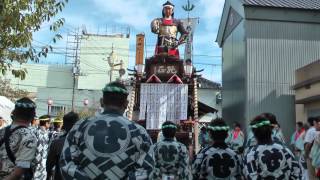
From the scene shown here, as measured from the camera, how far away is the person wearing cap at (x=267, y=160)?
4863 millimetres

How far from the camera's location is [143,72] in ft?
53.2

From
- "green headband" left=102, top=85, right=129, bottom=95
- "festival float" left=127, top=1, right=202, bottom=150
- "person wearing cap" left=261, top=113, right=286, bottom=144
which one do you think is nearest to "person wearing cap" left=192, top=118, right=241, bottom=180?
"person wearing cap" left=261, top=113, right=286, bottom=144

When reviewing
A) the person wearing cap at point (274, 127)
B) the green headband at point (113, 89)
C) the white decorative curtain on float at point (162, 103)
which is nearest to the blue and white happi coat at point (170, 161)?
the person wearing cap at point (274, 127)

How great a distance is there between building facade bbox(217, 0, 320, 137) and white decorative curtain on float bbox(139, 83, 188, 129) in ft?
13.8

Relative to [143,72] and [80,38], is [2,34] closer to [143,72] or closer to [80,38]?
[143,72]

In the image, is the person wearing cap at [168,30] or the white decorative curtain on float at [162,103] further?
the person wearing cap at [168,30]

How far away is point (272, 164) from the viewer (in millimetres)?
4852

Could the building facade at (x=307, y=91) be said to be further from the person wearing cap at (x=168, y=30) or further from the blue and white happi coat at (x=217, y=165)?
the blue and white happi coat at (x=217, y=165)

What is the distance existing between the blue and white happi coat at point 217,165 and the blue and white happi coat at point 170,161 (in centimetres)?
177

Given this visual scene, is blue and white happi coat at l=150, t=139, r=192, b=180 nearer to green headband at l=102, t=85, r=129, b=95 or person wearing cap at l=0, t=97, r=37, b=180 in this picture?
person wearing cap at l=0, t=97, r=37, b=180

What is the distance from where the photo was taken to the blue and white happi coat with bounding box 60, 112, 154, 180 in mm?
3770

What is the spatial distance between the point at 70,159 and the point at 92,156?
0.65 feet

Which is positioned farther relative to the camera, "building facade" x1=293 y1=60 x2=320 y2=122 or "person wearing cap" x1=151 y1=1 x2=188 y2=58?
"person wearing cap" x1=151 y1=1 x2=188 y2=58

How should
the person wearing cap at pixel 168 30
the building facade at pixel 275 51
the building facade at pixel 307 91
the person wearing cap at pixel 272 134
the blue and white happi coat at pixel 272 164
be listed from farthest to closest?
the building facade at pixel 275 51
the person wearing cap at pixel 168 30
the building facade at pixel 307 91
the person wearing cap at pixel 272 134
the blue and white happi coat at pixel 272 164
